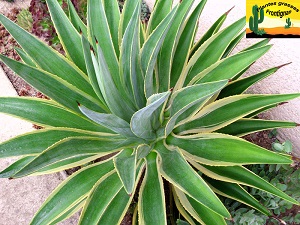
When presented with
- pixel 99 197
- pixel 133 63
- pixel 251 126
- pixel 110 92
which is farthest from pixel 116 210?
pixel 251 126

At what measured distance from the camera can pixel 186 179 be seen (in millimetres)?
1404

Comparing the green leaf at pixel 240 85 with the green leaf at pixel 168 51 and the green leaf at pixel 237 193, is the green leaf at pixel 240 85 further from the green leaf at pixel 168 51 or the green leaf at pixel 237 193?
the green leaf at pixel 237 193

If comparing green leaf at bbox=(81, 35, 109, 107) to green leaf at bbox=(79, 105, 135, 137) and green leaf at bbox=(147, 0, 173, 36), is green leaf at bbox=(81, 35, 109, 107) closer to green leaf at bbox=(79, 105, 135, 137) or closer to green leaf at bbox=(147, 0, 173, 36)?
green leaf at bbox=(79, 105, 135, 137)

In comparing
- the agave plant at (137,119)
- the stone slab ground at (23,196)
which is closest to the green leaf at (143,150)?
the agave plant at (137,119)

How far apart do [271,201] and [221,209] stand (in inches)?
21.1

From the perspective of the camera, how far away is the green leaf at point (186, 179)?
1.32m

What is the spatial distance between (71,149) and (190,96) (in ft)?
1.60

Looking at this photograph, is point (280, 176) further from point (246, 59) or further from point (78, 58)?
point (78, 58)

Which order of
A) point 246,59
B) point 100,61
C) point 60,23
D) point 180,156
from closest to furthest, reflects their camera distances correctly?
point 100,61
point 180,156
point 246,59
point 60,23

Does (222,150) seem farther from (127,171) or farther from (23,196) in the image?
(23,196)

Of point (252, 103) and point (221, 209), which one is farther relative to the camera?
point (252, 103)

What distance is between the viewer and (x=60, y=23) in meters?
1.71

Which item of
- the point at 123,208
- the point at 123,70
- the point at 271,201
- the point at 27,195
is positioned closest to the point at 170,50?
the point at 123,70

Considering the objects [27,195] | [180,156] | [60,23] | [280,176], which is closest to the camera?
[180,156]
